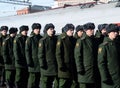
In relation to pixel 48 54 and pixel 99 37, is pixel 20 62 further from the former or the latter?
pixel 99 37

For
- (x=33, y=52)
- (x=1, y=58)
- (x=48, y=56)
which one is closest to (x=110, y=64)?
(x=48, y=56)

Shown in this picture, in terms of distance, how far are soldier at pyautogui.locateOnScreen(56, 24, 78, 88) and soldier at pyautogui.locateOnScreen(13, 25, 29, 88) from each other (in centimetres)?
163

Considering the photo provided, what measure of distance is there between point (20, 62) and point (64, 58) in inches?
75.0

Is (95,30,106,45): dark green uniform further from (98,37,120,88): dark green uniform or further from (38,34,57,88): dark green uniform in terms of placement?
(98,37,120,88): dark green uniform

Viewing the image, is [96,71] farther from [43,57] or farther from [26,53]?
[26,53]

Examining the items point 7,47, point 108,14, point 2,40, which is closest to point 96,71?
point 7,47

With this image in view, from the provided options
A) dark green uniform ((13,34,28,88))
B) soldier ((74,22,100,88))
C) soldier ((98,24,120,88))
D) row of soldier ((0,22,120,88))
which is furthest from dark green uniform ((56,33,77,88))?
dark green uniform ((13,34,28,88))

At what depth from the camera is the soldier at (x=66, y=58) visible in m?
8.90

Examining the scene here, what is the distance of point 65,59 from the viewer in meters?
8.93

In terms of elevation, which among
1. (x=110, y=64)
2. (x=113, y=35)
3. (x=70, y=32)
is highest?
(x=70, y=32)

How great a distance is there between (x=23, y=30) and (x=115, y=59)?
350 cm

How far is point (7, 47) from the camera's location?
10984mm

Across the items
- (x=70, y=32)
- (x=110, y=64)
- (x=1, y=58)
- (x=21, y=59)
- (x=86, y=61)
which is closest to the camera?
(x=110, y=64)

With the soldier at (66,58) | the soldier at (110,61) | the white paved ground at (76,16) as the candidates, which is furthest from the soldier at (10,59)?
the soldier at (110,61)
